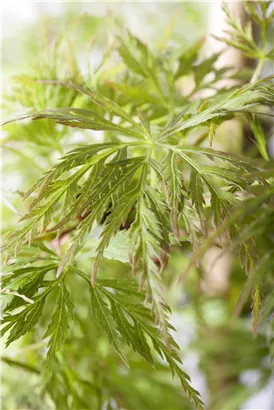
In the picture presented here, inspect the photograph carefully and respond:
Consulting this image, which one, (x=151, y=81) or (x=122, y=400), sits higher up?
(x=151, y=81)

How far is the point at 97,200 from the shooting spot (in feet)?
1.25

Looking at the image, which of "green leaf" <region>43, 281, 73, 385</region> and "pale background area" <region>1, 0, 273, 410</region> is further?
"pale background area" <region>1, 0, 273, 410</region>

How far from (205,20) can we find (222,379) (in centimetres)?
82

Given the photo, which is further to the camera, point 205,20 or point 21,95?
point 205,20

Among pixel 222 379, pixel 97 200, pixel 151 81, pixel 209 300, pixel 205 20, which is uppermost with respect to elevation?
pixel 205 20

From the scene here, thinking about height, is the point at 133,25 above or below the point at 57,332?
above

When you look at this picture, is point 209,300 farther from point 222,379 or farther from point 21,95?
point 21,95

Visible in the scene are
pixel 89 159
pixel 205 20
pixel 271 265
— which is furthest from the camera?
pixel 205 20

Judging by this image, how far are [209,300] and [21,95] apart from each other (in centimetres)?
55

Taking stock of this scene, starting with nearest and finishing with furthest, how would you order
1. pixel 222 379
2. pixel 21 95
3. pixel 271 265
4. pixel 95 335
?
pixel 271 265
pixel 21 95
pixel 95 335
pixel 222 379

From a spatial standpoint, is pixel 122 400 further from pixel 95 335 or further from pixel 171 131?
pixel 171 131

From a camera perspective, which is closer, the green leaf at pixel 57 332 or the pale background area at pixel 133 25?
the green leaf at pixel 57 332

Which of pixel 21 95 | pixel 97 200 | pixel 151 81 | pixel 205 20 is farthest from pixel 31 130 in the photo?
pixel 205 20

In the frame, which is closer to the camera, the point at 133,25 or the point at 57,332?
the point at 57,332
